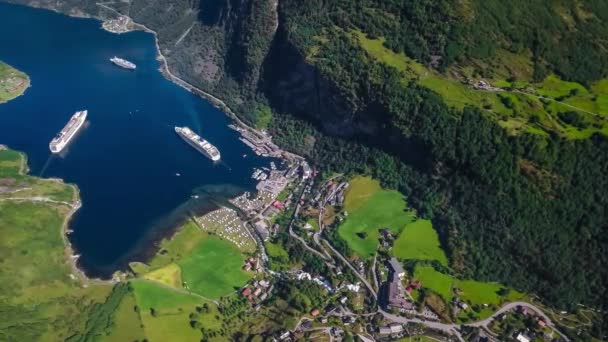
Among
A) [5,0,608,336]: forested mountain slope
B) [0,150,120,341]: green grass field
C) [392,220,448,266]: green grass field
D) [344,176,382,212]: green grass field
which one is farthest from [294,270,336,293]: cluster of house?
[0,150,120,341]: green grass field

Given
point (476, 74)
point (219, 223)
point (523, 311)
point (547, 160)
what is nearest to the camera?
point (523, 311)

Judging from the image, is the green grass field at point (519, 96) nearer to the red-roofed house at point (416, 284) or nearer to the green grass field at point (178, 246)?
the red-roofed house at point (416, 284)

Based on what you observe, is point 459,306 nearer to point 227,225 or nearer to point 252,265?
point 252,265

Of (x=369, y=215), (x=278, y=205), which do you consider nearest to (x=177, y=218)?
(x=278, y=205)

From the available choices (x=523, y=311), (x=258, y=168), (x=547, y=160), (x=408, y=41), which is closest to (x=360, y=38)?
(x=408, y=41)

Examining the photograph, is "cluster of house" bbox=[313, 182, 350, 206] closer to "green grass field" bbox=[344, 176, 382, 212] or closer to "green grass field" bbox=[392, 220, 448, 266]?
"green grass field" bbox=[344, 176, 382, 212]

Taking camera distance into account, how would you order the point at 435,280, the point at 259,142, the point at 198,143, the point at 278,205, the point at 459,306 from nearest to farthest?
1. the point at 459,306
2. the point at 435,280
3. the point at 278,205
4. the point at 198,143
5. the point at 259,142

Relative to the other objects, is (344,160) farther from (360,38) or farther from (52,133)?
(52,133)
